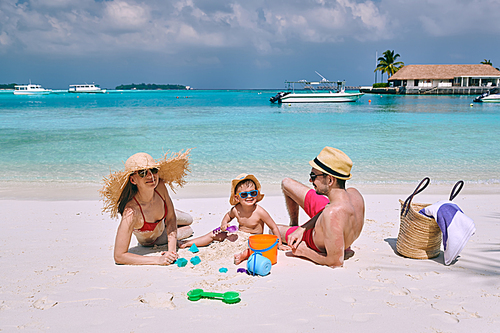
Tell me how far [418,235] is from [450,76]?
66790 millimetres

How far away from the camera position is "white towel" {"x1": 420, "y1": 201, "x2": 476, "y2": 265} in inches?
129

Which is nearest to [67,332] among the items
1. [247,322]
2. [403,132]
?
[247,322]

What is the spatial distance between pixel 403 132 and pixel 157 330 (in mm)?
17918

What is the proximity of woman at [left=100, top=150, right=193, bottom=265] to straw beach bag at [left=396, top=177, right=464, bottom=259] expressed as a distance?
7.79ft

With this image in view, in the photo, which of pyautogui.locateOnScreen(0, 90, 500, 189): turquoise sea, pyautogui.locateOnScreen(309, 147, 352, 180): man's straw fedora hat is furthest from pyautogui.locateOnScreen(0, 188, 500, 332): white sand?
pyautogui.locateOnScreen(0, 90, 500, 189): turquoise sea

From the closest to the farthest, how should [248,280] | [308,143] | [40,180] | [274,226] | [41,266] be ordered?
[248,280] → [41,266] → [274,226] → [40,180] → [308,143]

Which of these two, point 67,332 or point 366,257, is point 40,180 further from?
point 366,257

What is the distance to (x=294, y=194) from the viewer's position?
4258 mm

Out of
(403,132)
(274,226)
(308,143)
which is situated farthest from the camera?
(403,132)

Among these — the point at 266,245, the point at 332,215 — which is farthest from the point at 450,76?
the point at 266,245

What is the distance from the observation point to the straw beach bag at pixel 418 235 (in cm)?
353

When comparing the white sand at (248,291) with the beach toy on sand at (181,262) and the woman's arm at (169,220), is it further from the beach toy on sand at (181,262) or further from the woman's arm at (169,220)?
the woman's arm at (169,220)

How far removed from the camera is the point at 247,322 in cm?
251

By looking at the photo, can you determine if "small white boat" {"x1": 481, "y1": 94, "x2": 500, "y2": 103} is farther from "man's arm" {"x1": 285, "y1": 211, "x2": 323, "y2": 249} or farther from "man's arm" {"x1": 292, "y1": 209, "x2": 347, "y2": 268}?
"man's arm" {"x1": 292, "y1": 209, "x2": 347, "y2": 268}
